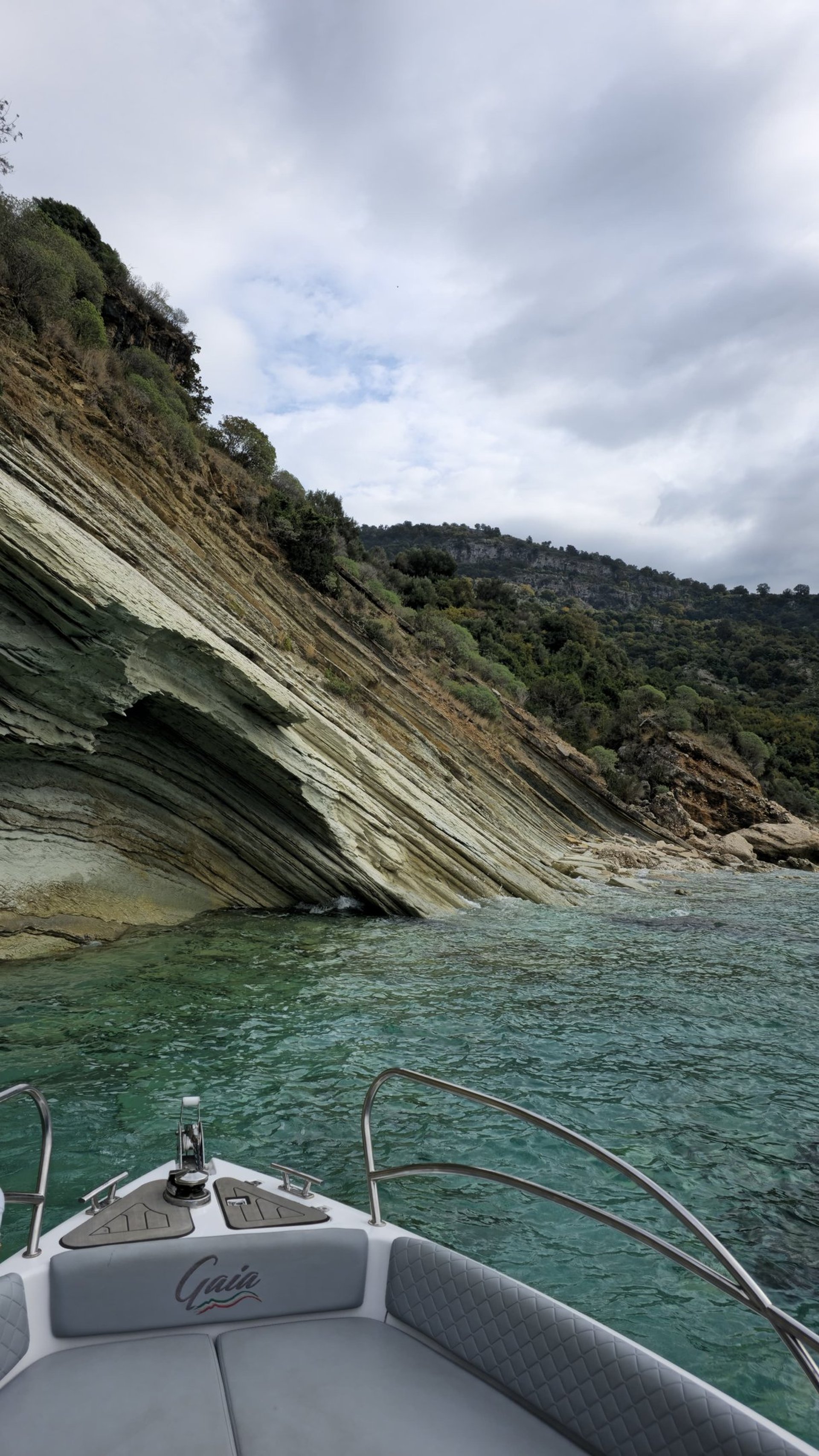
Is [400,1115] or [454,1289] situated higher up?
[454,1289]

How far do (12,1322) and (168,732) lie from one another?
10.1 m

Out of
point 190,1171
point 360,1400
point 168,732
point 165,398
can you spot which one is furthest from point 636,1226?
point 165,398

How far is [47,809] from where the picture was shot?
11.1 m

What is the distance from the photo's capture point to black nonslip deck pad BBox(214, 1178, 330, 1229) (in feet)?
10.5

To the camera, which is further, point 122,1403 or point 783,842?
point 783,842

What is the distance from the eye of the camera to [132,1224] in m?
3.17

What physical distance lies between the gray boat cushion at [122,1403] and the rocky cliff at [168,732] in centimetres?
767

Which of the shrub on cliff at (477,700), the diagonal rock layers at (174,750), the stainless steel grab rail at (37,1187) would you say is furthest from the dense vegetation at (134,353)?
the stainless steel grab rail at (37,1187)

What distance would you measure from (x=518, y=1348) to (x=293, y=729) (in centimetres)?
1154

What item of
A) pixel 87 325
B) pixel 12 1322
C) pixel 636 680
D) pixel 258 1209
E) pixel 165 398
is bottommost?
pixel 12 1322

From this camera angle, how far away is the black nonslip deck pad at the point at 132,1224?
305cm

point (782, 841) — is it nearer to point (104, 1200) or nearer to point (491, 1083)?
point (491, 1083)

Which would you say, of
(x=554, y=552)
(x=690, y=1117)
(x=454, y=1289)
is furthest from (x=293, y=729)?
(x=554, y=552)

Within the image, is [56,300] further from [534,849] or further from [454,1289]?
[454,1289]
